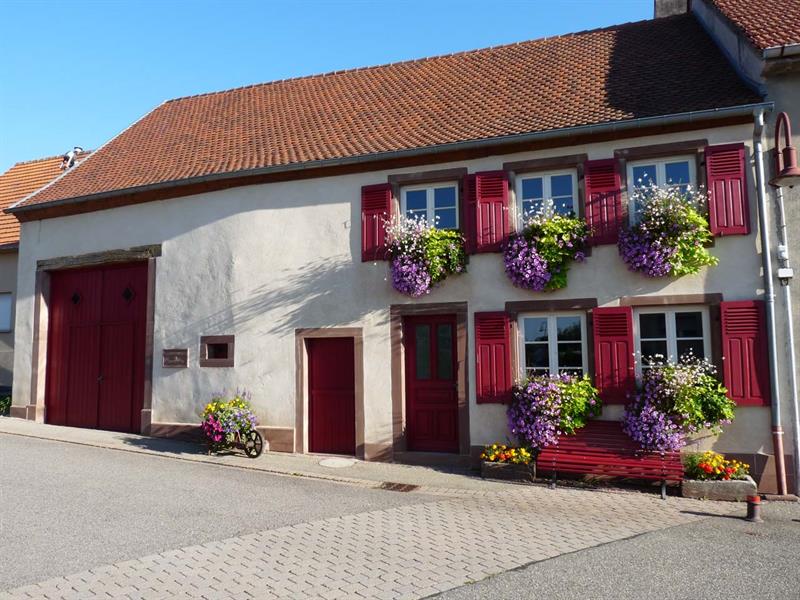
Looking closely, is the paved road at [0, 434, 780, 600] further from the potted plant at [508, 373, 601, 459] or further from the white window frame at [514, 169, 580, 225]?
the white window frame at [514, 169, 580, 225]

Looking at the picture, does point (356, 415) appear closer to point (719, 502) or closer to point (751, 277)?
point (719, 502)

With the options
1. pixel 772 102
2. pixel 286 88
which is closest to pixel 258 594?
pixel 772 102

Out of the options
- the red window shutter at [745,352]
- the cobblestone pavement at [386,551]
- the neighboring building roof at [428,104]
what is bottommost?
the cobblestone pavement at [386,551]

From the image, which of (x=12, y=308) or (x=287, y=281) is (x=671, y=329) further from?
(x=12, y=308)

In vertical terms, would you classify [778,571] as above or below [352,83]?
below

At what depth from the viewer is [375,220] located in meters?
10.3

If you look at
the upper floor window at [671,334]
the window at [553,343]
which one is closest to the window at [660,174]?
the upper floor window at [671,334]

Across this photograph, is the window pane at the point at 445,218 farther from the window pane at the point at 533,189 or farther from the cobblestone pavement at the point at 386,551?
the cobblestone pavement at the point at 386,551

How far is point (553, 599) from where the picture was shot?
14.8 feet

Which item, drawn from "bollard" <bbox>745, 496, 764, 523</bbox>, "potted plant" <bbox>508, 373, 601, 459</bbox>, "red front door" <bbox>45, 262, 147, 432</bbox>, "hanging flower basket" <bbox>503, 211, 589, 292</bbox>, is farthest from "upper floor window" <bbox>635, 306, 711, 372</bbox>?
"red front door" <bbox>45, 262, 147, 432</bbox>

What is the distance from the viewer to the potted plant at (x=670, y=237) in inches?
336

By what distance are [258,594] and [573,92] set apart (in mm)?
9059

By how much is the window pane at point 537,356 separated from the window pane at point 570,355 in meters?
0.19

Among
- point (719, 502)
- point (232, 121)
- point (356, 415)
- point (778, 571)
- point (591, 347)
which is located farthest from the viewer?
point (232, 121)
